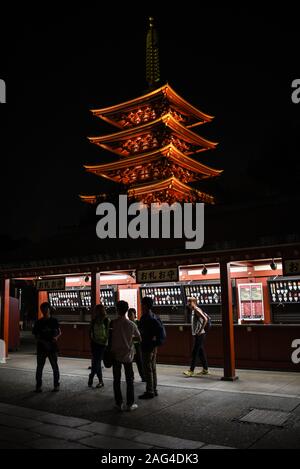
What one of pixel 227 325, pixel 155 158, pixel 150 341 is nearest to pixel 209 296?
pixel 227 325

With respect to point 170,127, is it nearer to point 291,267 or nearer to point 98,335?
point 291,267

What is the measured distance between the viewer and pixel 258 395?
28.2 ft

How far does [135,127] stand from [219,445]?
890 inches

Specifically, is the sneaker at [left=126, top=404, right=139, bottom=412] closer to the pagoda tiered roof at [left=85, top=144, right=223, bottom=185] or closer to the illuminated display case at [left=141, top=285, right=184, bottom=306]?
the illuminated display case at [left=141, top=285, right=184, bottom=306]

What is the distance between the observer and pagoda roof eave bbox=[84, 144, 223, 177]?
983 inches

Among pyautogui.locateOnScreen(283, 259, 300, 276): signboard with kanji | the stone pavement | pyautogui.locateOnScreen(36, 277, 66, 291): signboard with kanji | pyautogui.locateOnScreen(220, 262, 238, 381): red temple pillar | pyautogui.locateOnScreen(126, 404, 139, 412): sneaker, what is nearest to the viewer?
the stone pavement

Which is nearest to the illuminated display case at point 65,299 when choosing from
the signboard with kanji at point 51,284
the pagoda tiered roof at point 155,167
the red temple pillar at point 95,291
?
the signboard with kanji at point 51,284

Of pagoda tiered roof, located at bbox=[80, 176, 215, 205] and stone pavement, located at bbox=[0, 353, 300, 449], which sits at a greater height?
pagoda tiered roof, located at bbox=[80, 176, 215, 205]

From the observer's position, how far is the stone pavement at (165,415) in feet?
19.6

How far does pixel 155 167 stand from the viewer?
88.2 ft

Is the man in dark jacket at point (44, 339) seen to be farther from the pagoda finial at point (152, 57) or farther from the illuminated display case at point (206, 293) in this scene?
the pagoda finial at point (152, 57)

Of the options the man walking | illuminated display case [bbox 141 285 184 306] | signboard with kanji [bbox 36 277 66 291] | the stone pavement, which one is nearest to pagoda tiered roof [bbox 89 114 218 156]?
signboard with kanji [bbox 36 277 66 291]

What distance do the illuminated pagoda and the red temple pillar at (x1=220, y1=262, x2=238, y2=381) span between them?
14.7 metres
